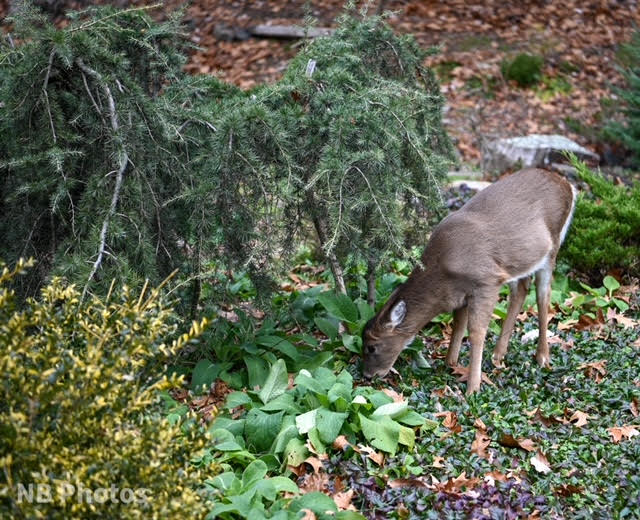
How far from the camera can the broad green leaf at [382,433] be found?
4.86 meters

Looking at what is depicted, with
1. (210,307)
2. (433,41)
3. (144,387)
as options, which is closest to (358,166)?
(210,307)

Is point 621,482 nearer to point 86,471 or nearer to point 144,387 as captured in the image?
point 144,387

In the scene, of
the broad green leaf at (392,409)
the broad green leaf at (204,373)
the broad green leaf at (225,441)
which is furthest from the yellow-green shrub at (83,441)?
the broad green leaf at (204,373)

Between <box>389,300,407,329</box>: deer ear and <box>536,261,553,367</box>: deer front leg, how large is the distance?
1138 mm

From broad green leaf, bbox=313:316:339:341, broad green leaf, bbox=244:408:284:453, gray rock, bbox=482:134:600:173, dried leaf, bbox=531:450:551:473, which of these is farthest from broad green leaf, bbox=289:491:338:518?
gray rock, bbox=482:134:600:173

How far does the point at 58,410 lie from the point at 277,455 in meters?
1.98

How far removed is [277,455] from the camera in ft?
Answer: 16.2

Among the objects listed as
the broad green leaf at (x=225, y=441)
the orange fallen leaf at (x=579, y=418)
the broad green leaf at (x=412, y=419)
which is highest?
the broad green leaf at (x=225, y=441)

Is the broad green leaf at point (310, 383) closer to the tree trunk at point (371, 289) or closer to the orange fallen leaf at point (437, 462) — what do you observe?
the orange fallen leaf at point (437, 462)

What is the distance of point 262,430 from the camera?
5.05m

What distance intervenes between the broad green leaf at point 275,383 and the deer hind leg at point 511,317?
1.82 meters

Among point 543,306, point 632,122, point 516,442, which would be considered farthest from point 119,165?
point 632,122

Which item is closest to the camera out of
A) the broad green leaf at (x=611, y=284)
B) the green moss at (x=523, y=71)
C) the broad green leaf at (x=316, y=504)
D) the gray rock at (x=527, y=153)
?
the broad green leaf at (x=316, y=504)

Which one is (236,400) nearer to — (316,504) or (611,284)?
(316,504)
